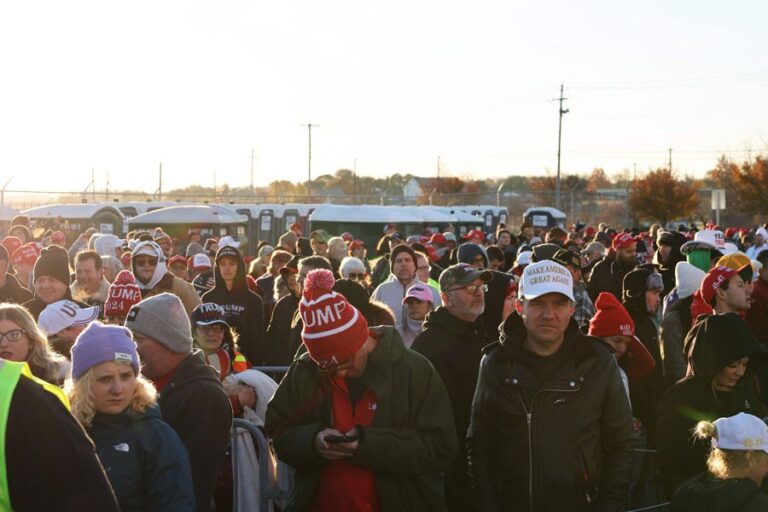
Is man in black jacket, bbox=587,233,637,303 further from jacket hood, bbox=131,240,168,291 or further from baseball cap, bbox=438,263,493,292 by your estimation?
baseball cap, bbox=438,263,493,292

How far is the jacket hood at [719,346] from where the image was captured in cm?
533

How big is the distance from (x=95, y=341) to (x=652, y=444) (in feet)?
16.3

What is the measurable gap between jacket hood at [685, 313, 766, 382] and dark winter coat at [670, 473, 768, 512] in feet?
3.32

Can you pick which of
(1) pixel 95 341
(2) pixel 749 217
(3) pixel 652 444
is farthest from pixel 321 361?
(2) pixel 749 217

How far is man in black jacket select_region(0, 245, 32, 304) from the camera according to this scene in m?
8.98

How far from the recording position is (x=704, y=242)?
11.0 metres

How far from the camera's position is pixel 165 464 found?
3.93 metres

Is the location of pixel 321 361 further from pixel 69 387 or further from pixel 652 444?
pixel 652 444

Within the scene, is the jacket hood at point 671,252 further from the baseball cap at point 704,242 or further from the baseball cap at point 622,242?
the baseball cap at point 622,242

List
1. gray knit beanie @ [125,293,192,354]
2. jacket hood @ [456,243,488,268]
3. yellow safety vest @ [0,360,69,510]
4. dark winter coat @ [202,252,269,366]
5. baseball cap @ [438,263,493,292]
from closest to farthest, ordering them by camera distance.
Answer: yellow safety vest @ [0,360,69,510], gray knit beanie @ [125,293,192,354], baseball cap @ [438,263,493,292], dark winter coat @ [202,252,269,366], jacket hood @ [456,243,488,268]

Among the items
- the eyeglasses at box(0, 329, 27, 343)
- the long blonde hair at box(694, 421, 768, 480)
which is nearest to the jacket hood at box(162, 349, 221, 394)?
the eyeglasses at box(0, 329, 27, 343)

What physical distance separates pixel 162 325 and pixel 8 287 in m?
5.00

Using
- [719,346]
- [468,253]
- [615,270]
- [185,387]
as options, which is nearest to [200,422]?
[185,387]

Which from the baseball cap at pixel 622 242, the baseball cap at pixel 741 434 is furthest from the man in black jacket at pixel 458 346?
the baseball cap at pixel 622 242
